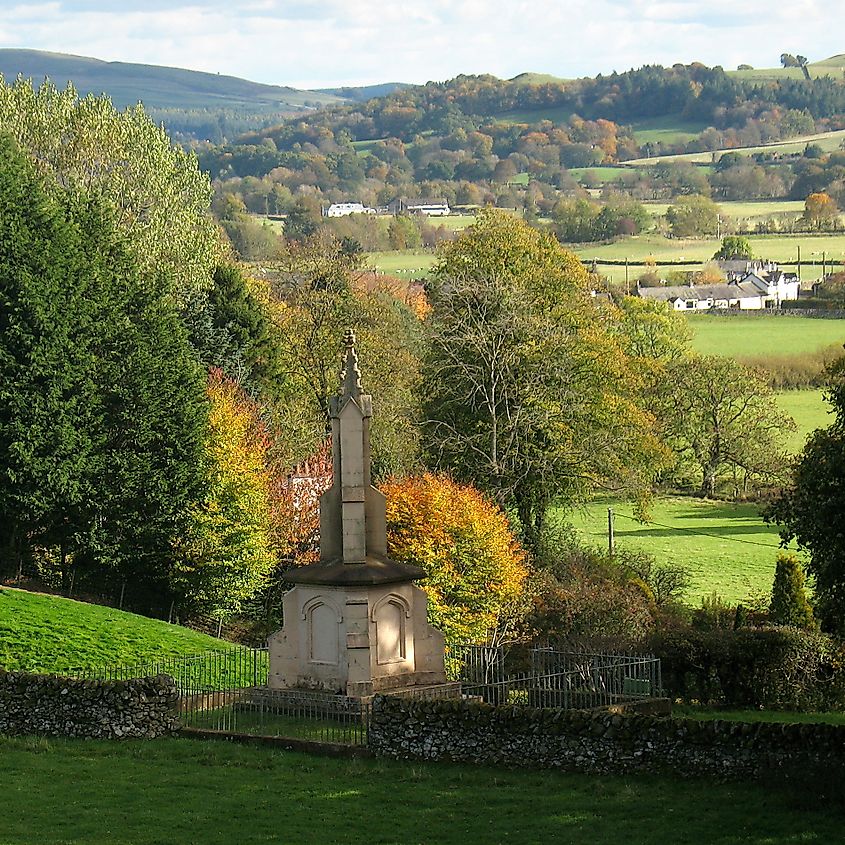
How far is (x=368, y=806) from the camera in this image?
2047cm

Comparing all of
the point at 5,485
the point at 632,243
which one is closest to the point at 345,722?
the point at 5,485

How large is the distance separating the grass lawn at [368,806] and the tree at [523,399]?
94.4ft

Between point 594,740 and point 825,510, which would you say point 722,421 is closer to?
point 825,510

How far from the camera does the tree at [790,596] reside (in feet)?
144

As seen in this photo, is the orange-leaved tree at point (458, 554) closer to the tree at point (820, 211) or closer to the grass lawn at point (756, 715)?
the grass lawn at point (756, 715)

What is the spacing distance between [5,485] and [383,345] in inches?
852

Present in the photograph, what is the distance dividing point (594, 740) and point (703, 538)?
3907 centimetres

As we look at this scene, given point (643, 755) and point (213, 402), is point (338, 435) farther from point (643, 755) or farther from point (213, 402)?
point (213, 402)

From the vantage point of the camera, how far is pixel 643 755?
2105 cm

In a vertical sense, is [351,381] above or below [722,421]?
below

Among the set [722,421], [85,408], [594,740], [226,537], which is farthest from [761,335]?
[594,740]

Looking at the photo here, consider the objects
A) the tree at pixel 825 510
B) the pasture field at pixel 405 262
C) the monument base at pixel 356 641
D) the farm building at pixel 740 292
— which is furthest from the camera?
the pasture field at pixel 405 262

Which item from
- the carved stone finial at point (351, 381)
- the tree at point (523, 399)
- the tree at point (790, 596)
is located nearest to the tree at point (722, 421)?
the tree at point (523, 399)

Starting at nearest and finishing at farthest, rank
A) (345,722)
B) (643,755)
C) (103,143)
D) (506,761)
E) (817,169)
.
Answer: (643,755)
(506,761)
(345,722)
(103,143)
(817,169)
